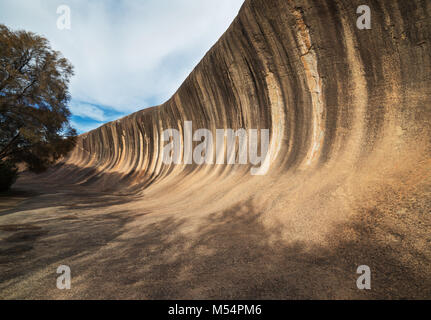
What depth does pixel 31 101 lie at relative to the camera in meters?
8.92

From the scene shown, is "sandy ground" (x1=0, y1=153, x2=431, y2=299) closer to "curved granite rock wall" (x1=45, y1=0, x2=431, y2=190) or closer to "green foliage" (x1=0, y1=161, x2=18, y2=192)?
"curved granite rock wall" (x1=45, y1=0, x2=431, y2=190)

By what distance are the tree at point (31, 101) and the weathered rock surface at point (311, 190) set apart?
6.60 m

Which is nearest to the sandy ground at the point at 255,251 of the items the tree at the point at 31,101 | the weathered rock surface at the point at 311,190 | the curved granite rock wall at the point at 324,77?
the weathered rock surface at the point at 311,190

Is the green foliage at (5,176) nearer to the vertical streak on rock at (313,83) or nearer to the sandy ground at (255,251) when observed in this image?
the sandy ground at (255,251)

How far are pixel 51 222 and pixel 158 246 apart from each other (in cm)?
298

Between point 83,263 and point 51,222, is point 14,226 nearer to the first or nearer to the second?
point 51,222

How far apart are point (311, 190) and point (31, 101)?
12.2 m

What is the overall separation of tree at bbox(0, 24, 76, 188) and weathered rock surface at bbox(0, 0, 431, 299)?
6.60 m

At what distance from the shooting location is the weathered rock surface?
193 centimetres

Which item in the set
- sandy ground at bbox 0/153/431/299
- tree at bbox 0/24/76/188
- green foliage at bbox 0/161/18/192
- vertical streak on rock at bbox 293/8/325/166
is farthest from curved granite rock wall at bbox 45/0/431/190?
green foliage at bbox 0/161/18/192

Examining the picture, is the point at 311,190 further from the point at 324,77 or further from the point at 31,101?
the point at 31,101

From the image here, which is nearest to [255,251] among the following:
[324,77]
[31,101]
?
[324,77]
